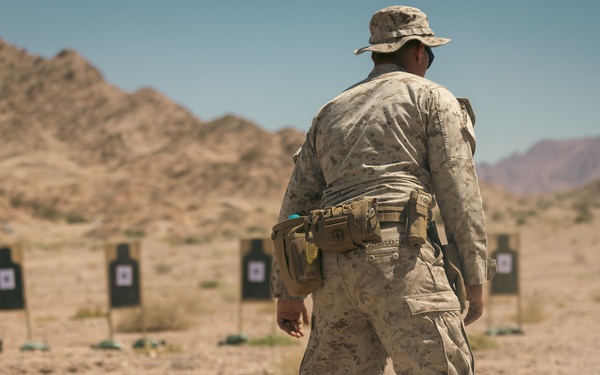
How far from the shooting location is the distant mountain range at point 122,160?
160ft

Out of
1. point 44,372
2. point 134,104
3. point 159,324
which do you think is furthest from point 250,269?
point 134,104

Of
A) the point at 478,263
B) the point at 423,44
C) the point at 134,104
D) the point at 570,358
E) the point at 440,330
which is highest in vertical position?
the point at 134,104

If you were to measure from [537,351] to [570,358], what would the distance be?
0.56 metres

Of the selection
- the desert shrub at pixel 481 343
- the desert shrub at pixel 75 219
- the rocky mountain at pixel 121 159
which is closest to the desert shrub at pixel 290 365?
the desert shrub at pixel 481 343

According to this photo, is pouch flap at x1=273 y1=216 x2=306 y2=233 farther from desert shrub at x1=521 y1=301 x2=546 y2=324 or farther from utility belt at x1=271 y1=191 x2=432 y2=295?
desert shrub at x1=521 y1=301 x2=546 y2=324

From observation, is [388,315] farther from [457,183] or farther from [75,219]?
[75,219]

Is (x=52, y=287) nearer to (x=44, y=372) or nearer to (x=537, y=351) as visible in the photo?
(x=44, y=372)

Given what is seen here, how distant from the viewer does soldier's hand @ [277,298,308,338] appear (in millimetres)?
3707

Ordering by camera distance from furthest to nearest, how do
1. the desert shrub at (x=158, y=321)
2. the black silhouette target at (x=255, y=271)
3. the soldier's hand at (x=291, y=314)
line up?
1. the desert shrub at (x=158, y=321)
2. the black silhouette target at (x=255, y=271)
3. the soldier's hand at (x=291, y=314)

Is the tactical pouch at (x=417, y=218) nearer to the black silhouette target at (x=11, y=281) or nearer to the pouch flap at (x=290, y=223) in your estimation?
the pouch flap at (x=290, y=223)

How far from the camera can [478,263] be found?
3.27m

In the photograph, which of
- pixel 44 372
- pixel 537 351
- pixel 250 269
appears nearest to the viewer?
pixel 44 372

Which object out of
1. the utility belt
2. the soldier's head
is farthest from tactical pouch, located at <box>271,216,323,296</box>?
the soldier's head

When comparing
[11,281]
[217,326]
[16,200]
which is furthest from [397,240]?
[16,200]
